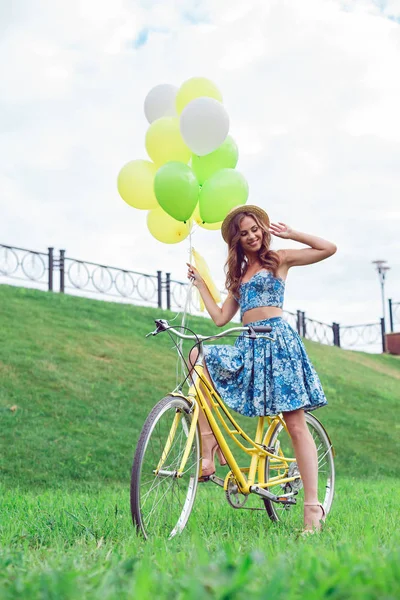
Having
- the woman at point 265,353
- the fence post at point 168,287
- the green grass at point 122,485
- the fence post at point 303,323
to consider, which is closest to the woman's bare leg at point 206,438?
the woman at point 265,353

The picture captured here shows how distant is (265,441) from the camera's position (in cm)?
386

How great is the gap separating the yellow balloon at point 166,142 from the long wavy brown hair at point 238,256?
4.55ft

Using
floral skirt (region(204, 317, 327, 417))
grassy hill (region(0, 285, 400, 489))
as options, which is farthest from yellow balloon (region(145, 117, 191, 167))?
grassy hill (region(0, 285, 400, 489))

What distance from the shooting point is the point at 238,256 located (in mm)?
3895

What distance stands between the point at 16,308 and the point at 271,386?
8793 mm

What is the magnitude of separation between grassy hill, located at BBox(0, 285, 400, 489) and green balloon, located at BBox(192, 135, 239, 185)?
3.21 m

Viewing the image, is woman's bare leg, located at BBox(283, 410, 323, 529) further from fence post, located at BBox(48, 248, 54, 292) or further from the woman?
fence post, located at BBox(48, 248, 54, 292)

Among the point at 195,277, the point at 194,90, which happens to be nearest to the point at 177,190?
the point at 195,277

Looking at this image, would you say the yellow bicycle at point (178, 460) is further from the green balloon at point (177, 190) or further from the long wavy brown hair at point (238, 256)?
the green balloon at point (177, 190)

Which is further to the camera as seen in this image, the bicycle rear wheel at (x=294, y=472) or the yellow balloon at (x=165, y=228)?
the yellow balloon at (x=165, y=228)

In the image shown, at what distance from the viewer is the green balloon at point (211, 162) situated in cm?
504

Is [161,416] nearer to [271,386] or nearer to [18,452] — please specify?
[271,386]

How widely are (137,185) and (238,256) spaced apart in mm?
1424

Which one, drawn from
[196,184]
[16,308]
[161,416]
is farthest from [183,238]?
[16,308]
